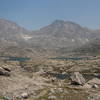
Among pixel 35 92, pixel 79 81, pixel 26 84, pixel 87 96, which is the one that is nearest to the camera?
pixel 87 96

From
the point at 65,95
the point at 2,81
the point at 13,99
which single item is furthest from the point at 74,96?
the point at 2,81

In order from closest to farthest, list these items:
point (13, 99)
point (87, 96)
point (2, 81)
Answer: point (13, 99)
point (87, 96)
point (2, 81)

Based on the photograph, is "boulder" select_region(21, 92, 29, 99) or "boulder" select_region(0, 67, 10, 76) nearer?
"boulder" select_region(21, 92, 29, 99)

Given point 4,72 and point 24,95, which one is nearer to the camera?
point 24,95

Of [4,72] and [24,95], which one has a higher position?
[4,72]

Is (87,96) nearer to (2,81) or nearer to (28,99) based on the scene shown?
(28,99)

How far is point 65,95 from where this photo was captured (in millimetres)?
59125

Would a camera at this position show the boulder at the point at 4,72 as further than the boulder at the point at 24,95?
Yes

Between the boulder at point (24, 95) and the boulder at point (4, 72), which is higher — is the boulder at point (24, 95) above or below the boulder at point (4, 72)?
below

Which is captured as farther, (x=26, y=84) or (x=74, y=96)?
(x=26, y=84)

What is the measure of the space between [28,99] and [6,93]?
8323mm

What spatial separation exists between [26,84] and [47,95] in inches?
619

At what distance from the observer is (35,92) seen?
6216 centimetres

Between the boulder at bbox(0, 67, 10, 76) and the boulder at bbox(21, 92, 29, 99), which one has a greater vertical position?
the boulder at bbox(0, 67, 10, 76)
